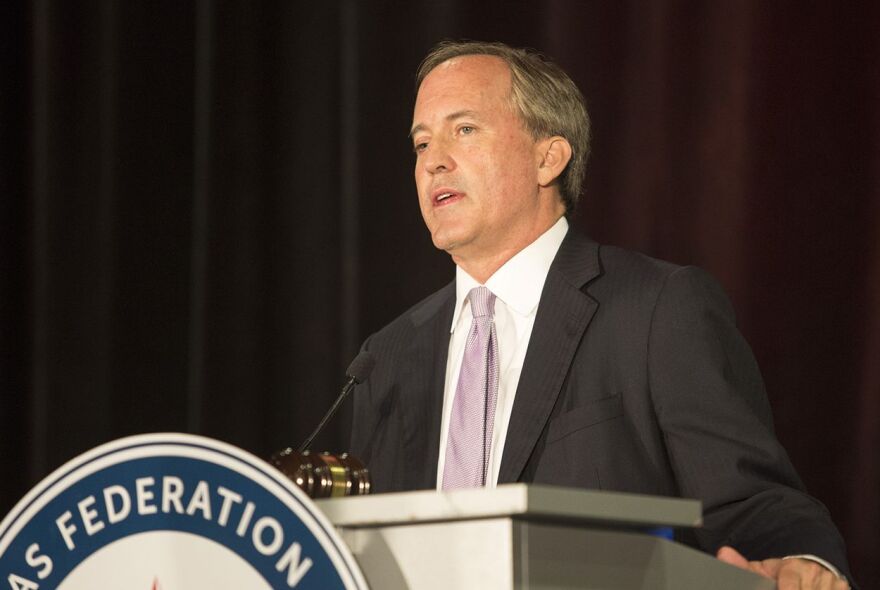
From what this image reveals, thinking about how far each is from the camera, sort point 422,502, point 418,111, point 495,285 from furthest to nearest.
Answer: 1. point 418,111
2. point 495,285
3. point 422,502

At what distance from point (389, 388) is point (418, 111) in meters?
0.51

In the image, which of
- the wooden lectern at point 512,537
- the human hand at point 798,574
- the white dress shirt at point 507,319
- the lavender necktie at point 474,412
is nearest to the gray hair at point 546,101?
the white dress shirt at point 507,319

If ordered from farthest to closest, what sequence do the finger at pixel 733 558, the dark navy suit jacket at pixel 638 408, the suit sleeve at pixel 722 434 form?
the dark navy suit jacket at pixel 638 408 → the suit sleeve at pixel 722 434 → the finger at pixel 733 558

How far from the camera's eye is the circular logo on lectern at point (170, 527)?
958mm

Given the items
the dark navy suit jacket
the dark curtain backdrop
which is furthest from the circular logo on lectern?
the dark curtain backdrop

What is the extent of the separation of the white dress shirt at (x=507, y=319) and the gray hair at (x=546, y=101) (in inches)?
6.3

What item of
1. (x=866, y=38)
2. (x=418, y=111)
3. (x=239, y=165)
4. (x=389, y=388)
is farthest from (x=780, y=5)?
(x=239, y=165)

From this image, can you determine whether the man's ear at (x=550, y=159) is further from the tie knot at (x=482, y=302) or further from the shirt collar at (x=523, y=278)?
the tie knot at (x=482, y=302)

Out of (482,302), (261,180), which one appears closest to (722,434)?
(482,302)

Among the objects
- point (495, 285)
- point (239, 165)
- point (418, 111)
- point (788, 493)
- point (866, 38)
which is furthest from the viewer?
point (239, 165)

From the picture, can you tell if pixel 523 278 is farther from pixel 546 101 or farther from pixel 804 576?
pixel 804 576

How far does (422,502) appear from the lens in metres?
0.94

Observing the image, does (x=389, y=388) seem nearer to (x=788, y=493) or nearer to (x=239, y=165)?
(x=788, y=493)

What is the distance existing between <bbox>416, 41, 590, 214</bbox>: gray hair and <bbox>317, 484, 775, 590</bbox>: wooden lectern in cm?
136
